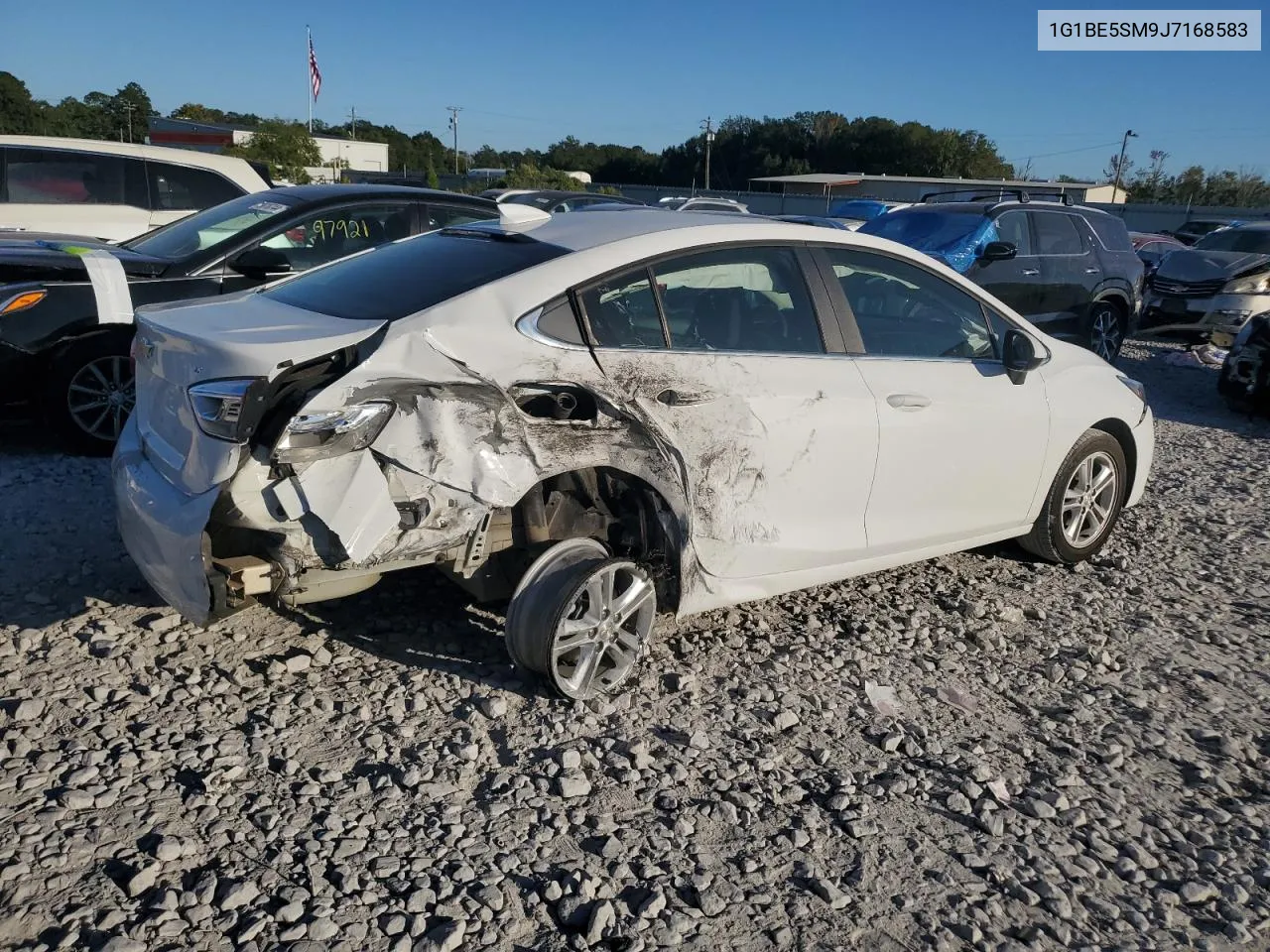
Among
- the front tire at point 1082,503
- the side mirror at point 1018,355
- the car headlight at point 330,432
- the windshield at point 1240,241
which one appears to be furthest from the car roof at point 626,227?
the windshield at point 1240,241

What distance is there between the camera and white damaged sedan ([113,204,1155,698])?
3244mm

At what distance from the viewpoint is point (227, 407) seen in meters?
3.23

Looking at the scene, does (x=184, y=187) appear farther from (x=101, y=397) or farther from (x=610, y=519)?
(x=610, y=519)

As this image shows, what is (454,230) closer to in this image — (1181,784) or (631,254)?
(631,254)

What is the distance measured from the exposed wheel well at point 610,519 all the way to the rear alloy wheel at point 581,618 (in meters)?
0.10

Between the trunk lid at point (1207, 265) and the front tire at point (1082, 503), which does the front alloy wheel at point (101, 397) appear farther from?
the trunk lid at point (1207, 265)

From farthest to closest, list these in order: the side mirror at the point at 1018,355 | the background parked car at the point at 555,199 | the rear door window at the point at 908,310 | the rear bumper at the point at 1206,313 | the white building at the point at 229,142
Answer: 1. the white building at the point at 229,142
2. the background parked car at the point at 555,199
3. the rear bumper at the point at 1206,313
4. the side mirror at the point at 1018,355
5. the rear door window at the point at 908,310

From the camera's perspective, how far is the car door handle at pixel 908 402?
14.3ft

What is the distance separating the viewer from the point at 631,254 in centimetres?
388

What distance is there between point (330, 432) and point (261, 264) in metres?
3.51

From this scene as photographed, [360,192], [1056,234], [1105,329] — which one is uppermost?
[360,192]

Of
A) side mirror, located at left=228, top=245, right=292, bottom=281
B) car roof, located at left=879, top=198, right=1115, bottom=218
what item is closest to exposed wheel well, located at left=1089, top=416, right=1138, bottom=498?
side mirror, located at left=228, top=245, right=292, bottom=281

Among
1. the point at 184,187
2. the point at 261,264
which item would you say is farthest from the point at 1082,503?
the point at 184,187

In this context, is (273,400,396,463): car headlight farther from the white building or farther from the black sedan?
the white building
